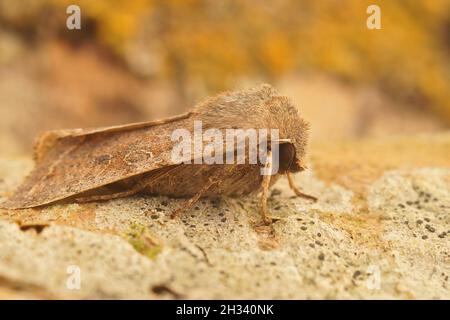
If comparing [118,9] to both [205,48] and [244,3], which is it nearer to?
[205,48]

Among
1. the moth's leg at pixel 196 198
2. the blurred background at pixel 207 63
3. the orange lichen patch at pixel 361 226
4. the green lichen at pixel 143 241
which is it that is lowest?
the orange lichen patch at pixel 361 226

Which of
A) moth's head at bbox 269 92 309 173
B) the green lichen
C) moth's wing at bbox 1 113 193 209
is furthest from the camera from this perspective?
moth's head at bbox 269 92 309 173

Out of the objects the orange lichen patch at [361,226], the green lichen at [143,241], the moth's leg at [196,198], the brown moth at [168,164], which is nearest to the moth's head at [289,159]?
the brown moth at [168,164]

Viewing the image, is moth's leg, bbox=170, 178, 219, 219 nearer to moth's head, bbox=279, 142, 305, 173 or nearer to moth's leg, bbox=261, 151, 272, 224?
moth's leg, bbox=261, 151, 272, 224

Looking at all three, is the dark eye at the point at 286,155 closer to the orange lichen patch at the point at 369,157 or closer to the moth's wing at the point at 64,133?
the moth's wing at the point at 64,133

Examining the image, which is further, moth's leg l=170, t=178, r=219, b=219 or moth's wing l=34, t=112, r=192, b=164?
moth's wing l=34, t=112, r=192, b=164

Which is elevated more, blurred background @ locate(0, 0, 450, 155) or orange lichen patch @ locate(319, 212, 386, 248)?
blurred background @ locate(0, 0, 450, 155)

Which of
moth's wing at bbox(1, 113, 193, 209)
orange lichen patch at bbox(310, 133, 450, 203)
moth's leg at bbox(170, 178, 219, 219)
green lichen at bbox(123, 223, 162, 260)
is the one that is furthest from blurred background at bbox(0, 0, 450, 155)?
green lichen at bbox(123, 223, 162, 260)
